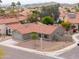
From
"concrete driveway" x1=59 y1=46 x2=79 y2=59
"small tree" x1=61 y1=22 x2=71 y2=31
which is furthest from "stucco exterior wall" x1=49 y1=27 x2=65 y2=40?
"concrete driveway" x1=59 y1=46 x2=79 y2=59

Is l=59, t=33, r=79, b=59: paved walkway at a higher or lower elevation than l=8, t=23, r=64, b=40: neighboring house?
lower

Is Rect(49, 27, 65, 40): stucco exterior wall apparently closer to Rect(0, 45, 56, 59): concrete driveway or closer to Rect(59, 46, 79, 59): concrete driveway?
Rect(59, 46, 79, 59): concrete driveway

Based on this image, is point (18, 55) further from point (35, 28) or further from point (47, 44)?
point (35, 28)

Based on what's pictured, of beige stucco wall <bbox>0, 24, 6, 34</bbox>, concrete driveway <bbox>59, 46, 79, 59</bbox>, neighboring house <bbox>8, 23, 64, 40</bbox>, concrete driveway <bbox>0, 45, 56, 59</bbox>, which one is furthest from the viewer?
beige stucco wall <bbox>0, 24, 6, 34</bbox>

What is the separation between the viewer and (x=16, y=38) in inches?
2064

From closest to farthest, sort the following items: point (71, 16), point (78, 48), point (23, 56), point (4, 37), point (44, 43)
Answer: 1. point (23, 56)
2. point (78, 48)
3. point (44, 43)
4. point (4, 37)
5. point (71, 16)

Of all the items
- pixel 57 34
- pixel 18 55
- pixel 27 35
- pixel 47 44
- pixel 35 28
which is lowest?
pixel 47 44

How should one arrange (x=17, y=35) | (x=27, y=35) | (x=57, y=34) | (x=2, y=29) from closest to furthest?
(x=27, y=35) → (x=17, y=35) → (x=57, y=34) → (x=2, y=29)

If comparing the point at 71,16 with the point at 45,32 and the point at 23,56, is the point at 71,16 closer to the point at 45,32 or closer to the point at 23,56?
the point at 45,32

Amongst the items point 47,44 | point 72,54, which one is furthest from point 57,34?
point 72,54

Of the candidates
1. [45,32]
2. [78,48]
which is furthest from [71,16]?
[78,48]

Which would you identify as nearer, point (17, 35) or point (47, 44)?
point (47, 44)

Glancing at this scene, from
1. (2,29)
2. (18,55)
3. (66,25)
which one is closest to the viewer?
(18,55)

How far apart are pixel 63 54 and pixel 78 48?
5.08m
